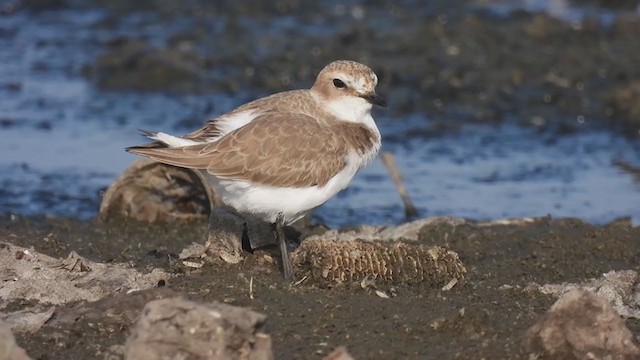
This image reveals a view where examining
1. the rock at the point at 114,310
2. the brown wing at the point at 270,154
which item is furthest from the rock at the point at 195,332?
the brown wing at the point at 270,154

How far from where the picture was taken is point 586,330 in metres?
4.77

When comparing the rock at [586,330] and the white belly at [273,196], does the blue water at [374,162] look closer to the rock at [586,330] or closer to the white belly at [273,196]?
the white belly at [273,196]

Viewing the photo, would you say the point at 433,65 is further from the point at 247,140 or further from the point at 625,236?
the point at 247,140

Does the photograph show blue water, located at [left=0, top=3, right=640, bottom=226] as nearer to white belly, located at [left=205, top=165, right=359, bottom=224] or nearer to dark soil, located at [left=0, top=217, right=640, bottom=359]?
dark soil, located at [left=0, top=217, right=640, bottom=359]

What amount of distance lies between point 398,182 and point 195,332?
4456 millimetres

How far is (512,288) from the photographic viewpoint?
6051 mm

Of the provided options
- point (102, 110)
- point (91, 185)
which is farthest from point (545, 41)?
point (91, 185)

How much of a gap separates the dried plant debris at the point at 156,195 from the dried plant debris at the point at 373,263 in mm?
1944

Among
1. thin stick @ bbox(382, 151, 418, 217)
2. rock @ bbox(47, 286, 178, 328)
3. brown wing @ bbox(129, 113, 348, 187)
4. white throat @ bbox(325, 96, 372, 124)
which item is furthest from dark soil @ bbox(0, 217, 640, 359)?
thin stick @ bbox(382, 151, 418, 217)

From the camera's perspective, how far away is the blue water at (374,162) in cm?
926

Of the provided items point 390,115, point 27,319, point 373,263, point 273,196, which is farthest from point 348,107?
point 390,115

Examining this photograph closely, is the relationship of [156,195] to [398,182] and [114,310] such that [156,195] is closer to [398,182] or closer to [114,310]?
[398,182]

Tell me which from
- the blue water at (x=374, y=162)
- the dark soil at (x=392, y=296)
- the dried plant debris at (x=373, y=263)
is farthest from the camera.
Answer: the blue water at (x=374, y=162)

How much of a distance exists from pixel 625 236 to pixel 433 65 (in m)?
5.62
